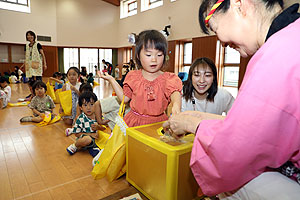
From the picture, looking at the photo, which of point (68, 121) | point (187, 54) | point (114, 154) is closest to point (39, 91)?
point (68, 121)

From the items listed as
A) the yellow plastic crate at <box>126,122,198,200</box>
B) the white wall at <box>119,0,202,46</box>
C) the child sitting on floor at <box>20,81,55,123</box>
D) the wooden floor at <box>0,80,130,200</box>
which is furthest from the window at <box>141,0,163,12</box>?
the yellow plastic crate at <box>126,122,198,200</box>

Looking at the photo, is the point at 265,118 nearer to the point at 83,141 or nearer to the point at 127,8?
the point at 83,141

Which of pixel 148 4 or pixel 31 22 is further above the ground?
pixel 148 4

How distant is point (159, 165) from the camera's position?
124cm

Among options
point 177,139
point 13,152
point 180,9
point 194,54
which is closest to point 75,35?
point 180,9

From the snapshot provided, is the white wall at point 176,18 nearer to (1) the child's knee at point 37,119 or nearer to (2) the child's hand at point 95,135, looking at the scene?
(1) the child's knee at point 37,119

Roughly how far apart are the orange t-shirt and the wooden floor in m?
0.56

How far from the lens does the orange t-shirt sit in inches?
65.5

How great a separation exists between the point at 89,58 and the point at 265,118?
15.4m

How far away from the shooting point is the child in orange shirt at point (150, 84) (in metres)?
1.59

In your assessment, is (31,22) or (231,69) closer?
(231,69)

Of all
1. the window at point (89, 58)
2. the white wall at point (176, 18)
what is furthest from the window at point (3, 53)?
the white wall at point (176, 18)

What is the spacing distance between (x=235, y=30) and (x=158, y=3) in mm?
11847

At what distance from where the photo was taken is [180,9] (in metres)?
9.93
